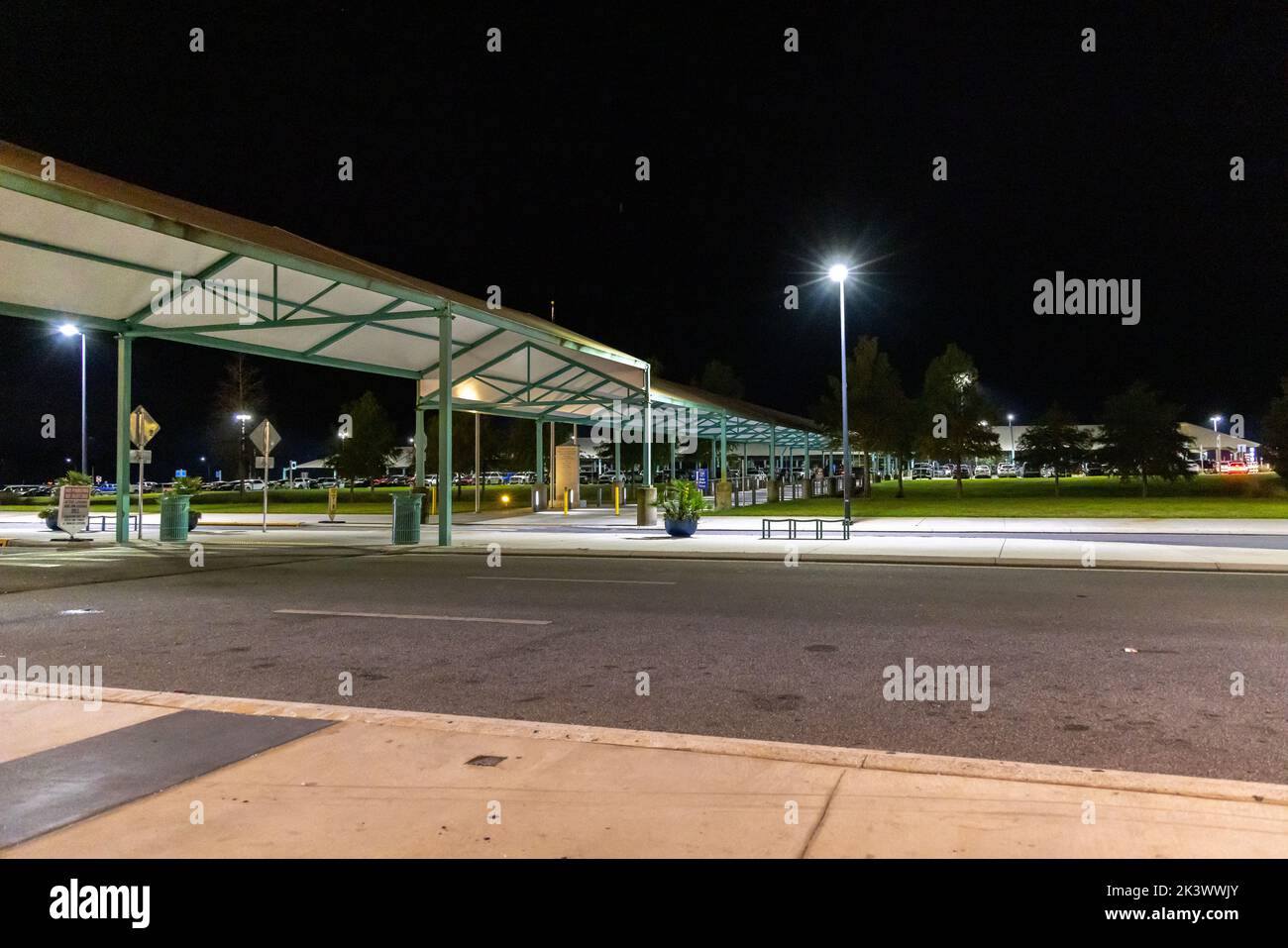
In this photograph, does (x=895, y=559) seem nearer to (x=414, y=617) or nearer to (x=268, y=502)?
(x=414, y=617)

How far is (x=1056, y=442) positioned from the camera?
5416cm

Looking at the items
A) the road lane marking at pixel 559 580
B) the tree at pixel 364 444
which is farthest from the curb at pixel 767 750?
the tree at pixel 364 444

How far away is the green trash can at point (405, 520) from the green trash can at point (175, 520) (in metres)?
5.77

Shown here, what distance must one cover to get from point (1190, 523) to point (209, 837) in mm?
27774

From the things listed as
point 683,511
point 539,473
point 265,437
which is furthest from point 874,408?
point 265,437

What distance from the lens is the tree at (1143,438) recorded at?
47625mm

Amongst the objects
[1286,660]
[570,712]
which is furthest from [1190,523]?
[570,712]

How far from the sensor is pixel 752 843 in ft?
12.6

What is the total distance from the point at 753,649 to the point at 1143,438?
47.1 meters

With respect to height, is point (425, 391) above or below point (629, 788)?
above

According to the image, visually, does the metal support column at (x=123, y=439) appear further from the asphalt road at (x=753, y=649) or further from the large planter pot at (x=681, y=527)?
the large planter pot at (x=681, y=527)
